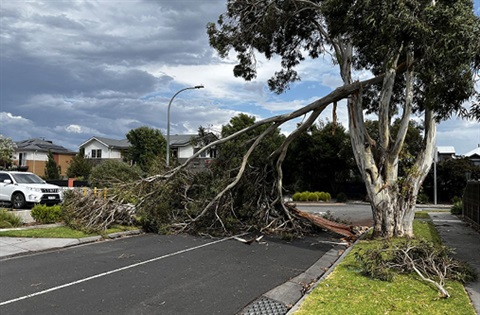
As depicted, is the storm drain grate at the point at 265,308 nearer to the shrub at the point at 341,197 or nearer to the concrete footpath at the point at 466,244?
the concrete footpath at the point at 466,244

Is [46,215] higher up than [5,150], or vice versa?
[5,150]

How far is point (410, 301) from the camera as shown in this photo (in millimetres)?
5879

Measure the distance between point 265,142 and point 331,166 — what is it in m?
21.8

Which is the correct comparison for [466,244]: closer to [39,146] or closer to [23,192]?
[23,192]

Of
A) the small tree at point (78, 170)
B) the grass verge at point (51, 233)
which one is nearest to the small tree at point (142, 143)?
the small tree at point (78, 170)

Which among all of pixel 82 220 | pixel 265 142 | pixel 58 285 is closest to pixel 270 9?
pixel 265 142

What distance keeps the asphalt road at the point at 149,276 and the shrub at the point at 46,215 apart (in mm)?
3833

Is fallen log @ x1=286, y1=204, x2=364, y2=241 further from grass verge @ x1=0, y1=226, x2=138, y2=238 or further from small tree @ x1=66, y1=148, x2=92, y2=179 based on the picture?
small tree @ x1=66, y1=148, x2=92, y2=179

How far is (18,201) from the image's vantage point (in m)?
18.0

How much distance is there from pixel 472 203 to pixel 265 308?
14.5 metres

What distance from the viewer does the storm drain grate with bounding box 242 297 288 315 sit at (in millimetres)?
5852

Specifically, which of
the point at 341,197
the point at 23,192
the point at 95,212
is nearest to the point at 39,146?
the point at 341,197

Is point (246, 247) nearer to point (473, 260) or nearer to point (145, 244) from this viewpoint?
point (145, 244)

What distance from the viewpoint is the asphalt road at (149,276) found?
6.03 meters
